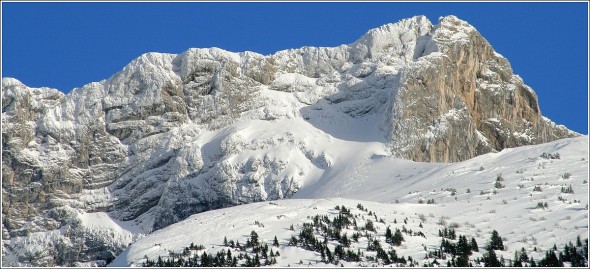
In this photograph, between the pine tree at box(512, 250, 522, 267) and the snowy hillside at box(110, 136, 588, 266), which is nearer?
the pine tree at box(512, 250, 522, 267)

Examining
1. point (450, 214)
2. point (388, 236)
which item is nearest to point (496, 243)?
point (388, 236)

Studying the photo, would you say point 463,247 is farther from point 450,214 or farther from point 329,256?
point 450,214

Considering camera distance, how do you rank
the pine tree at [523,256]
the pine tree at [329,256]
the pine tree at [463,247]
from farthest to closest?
the pine tree at [463,247]
the pine tree at [329,256]
the pine tree at [523,256]

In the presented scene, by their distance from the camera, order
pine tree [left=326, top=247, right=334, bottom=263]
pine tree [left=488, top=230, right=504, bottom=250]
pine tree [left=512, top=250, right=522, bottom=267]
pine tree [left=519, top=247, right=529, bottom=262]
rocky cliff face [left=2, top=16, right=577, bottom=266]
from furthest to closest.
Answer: rocky cliff face [left=2, top=16, right=577, bottom=266] → pine tree [left=488, top=230, right=504, bottom=250] → pine tree [left=326, top=247, right=334, bottom=263] → pine tree [left=519, top=247, right=529, bottom=262] → pine tree [left=512, top=250, right=522, bottom=267]

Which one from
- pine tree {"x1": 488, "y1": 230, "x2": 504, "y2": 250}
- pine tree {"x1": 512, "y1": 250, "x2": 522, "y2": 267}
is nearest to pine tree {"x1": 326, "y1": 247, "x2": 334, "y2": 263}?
pine tree {"x1": 488, "y1": 230, "x2": 504, "y2": 250}

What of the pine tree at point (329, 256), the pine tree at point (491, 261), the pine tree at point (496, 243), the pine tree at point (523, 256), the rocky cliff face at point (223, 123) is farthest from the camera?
the rocky cliff face at point (223, 123)

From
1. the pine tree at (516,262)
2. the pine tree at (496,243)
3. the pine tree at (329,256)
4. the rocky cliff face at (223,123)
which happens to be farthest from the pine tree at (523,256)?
the rocky cliff face at (223,123)

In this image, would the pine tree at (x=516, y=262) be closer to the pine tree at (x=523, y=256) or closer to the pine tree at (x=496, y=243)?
the pine tree at (x=523, y=256)

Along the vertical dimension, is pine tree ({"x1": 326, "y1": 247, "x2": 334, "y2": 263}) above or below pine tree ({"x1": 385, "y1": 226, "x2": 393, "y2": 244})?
below

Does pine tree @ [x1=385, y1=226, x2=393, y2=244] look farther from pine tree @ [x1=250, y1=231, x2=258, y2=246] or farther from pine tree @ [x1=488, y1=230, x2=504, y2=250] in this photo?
pine tree @ [x1=250, y1=231, x2=258, y2=246]
